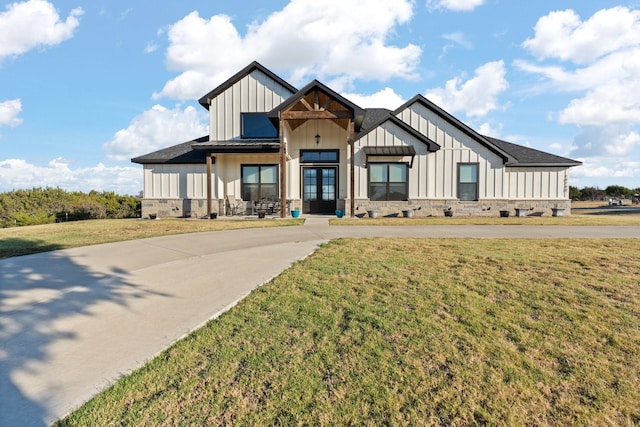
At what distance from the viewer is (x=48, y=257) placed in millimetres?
7008

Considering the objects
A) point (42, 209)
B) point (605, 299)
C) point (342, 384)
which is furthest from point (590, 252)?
point (42, 209)

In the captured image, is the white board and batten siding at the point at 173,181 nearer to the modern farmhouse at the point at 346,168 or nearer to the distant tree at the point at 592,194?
the modern farmhouse at the point at 346,168

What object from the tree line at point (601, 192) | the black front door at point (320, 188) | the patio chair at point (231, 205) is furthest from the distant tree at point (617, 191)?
the patio chair at point (231, 205)

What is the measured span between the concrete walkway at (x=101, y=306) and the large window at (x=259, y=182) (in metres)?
9.37

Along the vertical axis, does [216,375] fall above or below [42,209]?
below

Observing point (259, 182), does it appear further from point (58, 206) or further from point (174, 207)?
point (58, 206)

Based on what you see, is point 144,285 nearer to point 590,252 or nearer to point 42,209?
point 590,252

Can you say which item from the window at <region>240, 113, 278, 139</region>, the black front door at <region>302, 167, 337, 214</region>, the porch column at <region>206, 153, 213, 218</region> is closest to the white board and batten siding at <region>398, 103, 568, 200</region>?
the black front door at <region>302, 167, 337, 214</region>

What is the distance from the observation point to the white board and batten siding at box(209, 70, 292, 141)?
1822 cm

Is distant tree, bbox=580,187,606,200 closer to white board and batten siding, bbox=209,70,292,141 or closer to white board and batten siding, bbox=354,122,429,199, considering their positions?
white board and batten siding, bbox=354,122,429,199

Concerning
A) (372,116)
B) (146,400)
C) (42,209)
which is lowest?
(146,400)

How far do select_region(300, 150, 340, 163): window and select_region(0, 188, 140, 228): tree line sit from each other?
11102mm

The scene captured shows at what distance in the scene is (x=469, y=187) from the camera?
58.5 feet

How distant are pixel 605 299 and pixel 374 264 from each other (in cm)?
331
